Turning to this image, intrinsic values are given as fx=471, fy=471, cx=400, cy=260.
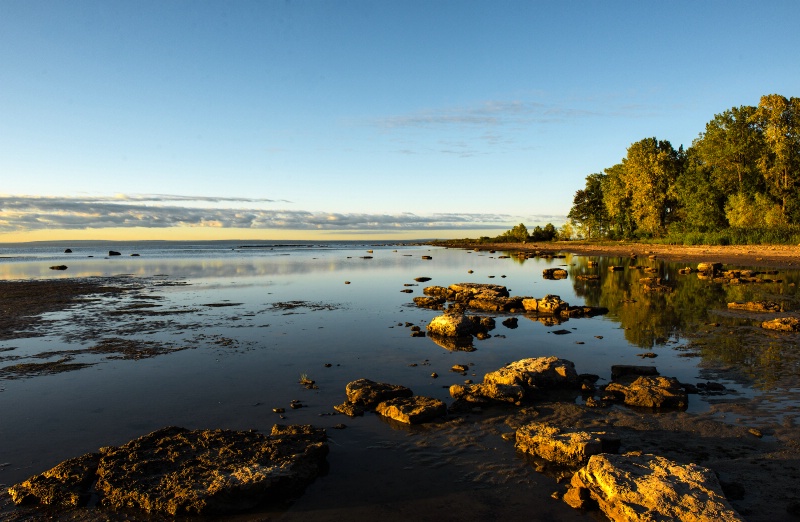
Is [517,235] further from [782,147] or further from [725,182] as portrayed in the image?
[782,147]

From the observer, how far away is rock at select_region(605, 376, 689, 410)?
11.6m

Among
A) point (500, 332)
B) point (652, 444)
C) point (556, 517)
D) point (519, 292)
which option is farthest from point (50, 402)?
point (519, 292)

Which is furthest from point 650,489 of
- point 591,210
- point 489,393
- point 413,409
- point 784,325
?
point 591,210

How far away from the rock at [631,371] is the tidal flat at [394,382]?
62cm

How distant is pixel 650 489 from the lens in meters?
7.02

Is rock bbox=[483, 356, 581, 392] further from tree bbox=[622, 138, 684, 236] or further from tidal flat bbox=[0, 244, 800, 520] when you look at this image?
tree bbox=[622, 138, 684, 236]

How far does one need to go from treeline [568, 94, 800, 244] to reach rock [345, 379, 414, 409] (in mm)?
70275

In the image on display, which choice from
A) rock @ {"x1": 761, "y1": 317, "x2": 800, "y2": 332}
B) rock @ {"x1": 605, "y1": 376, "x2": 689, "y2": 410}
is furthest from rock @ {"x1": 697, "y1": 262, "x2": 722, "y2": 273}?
rock @ {"x1": 605, "y1": 376, "x2": 689, "y2": 410}

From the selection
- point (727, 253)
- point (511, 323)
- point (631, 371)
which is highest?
point (727, 253)

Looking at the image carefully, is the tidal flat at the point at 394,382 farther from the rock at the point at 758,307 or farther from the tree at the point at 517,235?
the tree at the point at 517,235

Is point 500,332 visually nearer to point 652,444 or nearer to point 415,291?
point 652,444

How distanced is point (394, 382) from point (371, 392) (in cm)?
188

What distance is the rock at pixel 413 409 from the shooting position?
10.9 metres

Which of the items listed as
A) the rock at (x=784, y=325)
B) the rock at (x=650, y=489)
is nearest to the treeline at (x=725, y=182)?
the rock at (x=784, y=325)
